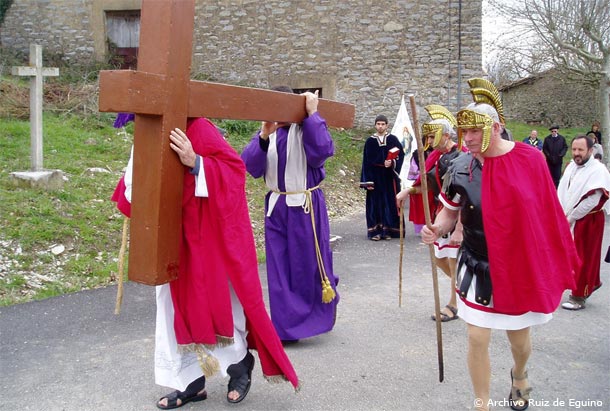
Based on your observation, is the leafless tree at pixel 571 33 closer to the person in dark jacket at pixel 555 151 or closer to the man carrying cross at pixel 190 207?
the person in dark jacket at pixel 555 151

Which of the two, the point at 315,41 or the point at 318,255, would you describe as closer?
the point at 318,255

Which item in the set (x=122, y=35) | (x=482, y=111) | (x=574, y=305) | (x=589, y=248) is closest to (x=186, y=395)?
(x=482, y=111)

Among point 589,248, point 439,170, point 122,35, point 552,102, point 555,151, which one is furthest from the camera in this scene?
point 552,102

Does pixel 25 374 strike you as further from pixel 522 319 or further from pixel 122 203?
pixel 522 319

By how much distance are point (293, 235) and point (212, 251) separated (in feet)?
4.76

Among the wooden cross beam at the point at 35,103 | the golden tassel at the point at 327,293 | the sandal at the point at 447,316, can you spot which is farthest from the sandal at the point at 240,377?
the wooden cross beam at the point at 35,103

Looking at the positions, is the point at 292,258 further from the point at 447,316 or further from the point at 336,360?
the point at 447,316

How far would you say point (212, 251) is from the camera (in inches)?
129

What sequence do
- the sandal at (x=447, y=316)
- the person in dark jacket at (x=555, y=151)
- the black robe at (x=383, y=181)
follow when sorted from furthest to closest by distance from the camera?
the person in dark jacket at (x=555, y=151) → the black robe at (x=383, y=181) → the sandal at (x=447, y=316)

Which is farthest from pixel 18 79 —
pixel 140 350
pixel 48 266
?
pixel 140 350

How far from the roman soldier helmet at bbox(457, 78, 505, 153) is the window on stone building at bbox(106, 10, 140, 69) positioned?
14.3 meters

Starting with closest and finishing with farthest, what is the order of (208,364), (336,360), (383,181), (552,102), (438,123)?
(208,364)
(336,360)
(438,123)
(383,181)
(552,102)

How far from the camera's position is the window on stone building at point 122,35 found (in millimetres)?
16203

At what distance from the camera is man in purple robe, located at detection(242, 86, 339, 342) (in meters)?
4.61
